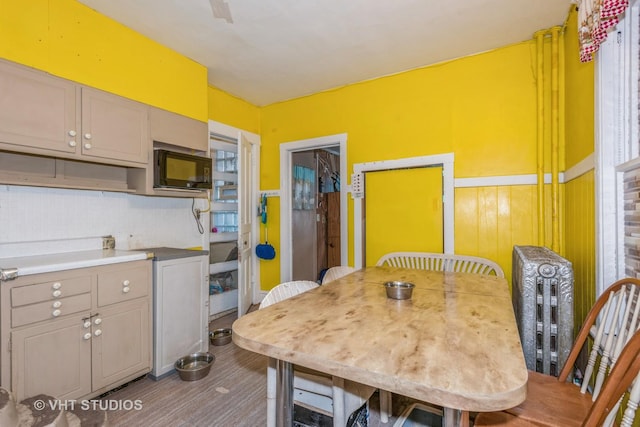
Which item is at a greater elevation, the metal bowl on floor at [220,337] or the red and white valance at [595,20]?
the red and white valance at [595,20]

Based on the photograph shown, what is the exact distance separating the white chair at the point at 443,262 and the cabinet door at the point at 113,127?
85.7 inches

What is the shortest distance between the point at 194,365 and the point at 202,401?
47cm

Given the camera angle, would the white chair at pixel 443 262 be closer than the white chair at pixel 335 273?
No

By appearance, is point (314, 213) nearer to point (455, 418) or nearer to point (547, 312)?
point (547, 312)

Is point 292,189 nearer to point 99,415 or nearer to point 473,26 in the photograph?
point 473,26

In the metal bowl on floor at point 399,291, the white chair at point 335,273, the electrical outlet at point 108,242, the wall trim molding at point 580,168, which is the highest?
the wall trim molding at point 580,168

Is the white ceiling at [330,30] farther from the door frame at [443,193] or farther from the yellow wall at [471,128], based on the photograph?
the door frame at [443,193]

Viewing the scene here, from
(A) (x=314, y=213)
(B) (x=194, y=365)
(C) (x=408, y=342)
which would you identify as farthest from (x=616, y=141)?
(A) (x=314, y=213)

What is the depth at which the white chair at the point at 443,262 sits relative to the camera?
97.3 inches

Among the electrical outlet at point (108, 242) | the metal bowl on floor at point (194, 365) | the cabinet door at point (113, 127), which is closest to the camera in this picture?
the cabinet door at point (113, 127)

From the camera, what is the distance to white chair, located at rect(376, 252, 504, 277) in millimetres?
2473

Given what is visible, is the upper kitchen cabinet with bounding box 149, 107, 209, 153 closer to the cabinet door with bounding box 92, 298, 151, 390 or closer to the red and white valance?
the cabinet door with bounding box 92, 298, 151, 390

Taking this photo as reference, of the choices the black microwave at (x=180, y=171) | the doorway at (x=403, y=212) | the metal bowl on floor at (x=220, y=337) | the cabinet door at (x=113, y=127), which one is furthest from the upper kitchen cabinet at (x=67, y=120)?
the doorway at (x=403, y=212)

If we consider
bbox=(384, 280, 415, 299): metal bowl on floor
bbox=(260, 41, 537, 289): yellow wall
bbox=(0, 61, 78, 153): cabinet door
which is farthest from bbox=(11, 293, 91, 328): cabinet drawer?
bbox=(260, 41, 537, 289): yellow wall
